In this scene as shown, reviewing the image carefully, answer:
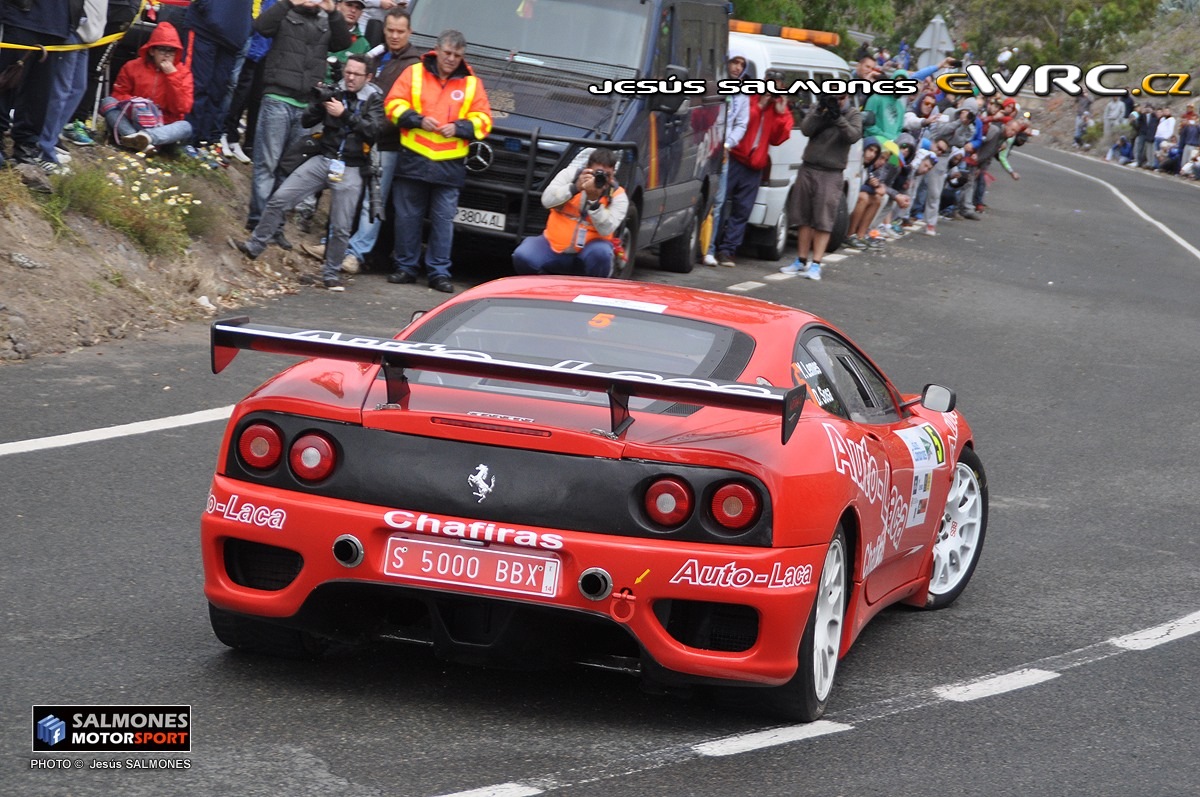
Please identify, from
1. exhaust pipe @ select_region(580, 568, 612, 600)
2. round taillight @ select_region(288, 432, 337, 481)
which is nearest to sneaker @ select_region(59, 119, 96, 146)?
round taillight @ select_region(288, 432, 337, 481)

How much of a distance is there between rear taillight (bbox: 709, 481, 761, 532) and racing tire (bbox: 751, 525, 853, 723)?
1.13ft

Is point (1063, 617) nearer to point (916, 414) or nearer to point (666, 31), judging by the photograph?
point (916, 414)

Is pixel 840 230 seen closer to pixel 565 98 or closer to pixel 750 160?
pixel 750 160

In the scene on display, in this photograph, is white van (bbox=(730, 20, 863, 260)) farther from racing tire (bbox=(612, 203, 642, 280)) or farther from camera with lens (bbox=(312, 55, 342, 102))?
camera with lens (bbox=(312, 55, 342, 102))

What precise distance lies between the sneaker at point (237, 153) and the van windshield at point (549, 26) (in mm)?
1837

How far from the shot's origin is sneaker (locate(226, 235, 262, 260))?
13539 mm

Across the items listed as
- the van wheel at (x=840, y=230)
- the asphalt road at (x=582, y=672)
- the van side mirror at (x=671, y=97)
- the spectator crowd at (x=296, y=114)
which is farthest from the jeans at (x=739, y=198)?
the asphalt road at (x=582, y=672)

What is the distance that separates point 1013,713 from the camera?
18.5 feet

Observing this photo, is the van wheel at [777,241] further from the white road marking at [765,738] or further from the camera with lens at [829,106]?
the white road marking at [765,738]

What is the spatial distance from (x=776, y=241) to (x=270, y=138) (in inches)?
295

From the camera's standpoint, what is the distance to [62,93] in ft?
39.9

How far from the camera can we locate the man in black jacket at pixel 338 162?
1350 cm

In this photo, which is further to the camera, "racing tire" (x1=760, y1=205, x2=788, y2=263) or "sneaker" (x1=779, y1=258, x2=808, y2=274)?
"racing tire" (x1=760, y1=205, x2=788, y2=263)

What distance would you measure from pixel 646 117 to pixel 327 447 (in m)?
10.3
